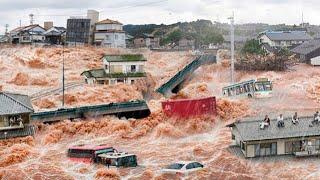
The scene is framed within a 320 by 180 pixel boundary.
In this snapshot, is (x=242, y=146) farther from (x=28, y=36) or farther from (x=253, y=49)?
(x=28, y=36)

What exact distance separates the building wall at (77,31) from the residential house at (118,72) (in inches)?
556

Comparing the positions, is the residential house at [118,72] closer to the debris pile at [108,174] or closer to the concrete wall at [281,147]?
the debris pile at [108,174]

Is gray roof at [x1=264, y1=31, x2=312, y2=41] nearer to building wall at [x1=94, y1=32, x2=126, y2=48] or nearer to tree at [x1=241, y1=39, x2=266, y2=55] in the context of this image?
tree at [x1=241, y1=39, x2=266, y2=55]

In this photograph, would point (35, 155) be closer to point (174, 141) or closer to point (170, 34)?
point (174, 141)

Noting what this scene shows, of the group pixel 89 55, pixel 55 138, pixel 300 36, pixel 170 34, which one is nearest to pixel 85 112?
pixel 55 138

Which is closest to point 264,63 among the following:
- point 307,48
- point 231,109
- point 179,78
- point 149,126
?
point 307,48

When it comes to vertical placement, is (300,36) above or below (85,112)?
above

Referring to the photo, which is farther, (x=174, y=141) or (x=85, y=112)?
(x=85, y=112)

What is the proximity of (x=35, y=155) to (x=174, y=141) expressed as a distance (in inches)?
281

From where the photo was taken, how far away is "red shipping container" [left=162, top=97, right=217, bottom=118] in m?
31.4

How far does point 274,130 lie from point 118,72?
66.4ft

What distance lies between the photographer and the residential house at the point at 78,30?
5766 centimetres

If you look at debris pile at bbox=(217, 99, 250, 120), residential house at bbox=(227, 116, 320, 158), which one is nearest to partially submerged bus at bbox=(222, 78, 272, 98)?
debris pile at bbox=(217, 99, 250, 120)

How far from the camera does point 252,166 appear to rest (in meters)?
24.1
